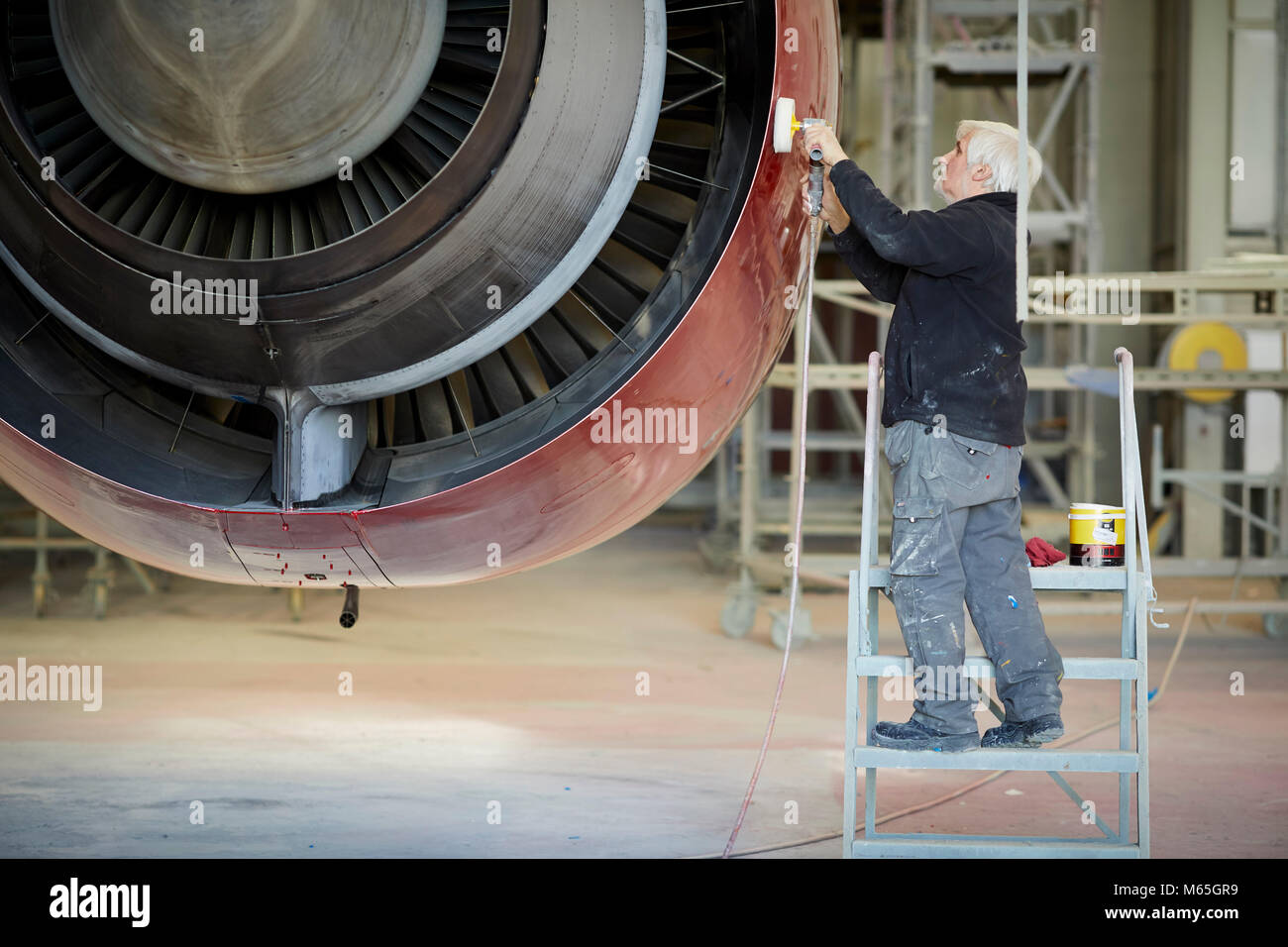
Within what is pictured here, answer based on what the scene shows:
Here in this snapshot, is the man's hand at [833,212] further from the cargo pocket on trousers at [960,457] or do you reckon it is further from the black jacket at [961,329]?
the cargo pocket on trousers at [960,457]

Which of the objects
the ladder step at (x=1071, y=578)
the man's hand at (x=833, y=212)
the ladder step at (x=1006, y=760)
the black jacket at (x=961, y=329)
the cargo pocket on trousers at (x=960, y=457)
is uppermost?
the man's hand at (x=833, y=212)

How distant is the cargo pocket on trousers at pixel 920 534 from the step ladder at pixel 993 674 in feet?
0.50

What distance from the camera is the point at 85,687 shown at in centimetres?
643

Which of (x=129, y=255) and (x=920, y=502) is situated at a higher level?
(x=129, y=255)

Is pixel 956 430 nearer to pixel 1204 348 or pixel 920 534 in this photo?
pixel 920 534

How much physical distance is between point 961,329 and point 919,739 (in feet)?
3.26

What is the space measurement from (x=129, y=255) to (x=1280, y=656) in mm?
7518

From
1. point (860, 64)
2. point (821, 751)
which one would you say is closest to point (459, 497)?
point (821, 751)

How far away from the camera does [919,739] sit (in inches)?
122

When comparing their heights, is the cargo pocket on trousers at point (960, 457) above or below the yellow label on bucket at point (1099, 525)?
above

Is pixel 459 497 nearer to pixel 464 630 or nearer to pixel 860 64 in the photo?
pixel 464 630

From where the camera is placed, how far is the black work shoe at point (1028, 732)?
123 inches

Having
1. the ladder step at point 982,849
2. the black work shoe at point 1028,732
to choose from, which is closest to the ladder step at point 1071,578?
the black work shoe at point 1028,732
